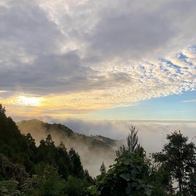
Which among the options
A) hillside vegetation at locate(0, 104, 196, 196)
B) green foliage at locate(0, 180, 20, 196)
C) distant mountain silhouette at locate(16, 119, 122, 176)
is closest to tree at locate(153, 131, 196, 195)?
hillside vegetation at locate(0, 104, 196, 196)

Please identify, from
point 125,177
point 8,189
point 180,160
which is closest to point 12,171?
point 8,189

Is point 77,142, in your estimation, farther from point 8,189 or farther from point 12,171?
point 8,189

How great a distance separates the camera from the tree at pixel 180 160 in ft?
42.9

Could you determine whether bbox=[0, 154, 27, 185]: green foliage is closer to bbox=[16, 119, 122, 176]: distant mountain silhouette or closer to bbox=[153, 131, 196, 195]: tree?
bbox=[153, 131, 196, 195]: tree

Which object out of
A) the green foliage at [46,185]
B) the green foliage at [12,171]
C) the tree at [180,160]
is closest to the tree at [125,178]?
the green foliage at [46,185]

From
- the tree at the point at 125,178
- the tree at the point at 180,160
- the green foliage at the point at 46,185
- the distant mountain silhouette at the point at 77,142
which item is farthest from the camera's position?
the distant mountain silhouette at the point at 77,142

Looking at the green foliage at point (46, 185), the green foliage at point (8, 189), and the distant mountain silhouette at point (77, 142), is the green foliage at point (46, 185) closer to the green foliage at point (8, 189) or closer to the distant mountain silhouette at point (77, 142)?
the green foliage at point (8, 189)

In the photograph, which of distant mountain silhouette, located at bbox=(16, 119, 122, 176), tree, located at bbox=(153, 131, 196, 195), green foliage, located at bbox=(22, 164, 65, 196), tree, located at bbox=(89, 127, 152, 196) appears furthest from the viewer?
distant mountain silhouette, located at bbox=(16, 119, 122, 176)

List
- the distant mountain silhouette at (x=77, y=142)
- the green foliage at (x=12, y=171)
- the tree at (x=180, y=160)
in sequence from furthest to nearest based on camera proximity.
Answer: the distant mountain silhouette at (x=77, y=142) → the tree at (x=180, y=160) → the green foliage at (x=12, y=171)

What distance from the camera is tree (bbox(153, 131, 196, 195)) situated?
13070mm

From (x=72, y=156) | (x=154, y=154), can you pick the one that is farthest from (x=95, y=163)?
(x=154, y=154)

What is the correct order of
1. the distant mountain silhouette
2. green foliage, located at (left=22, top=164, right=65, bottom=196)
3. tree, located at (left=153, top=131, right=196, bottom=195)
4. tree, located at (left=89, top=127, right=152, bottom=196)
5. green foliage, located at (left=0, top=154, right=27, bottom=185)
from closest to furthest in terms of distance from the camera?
tree, located at (left=89, top=127, right=152, bottom=196) < green foliage, located at (left=22, top=164, right=65, bottom=196) < green foliage, located at (left=0, top=154, right=27, bottom=185) < tree, located at (left=153, top=131, right=196, bottom=195) < the distant mountain silhouette

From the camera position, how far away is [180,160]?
13898mm

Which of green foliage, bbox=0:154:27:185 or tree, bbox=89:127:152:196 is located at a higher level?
tree, bbox=89:127:152:196
